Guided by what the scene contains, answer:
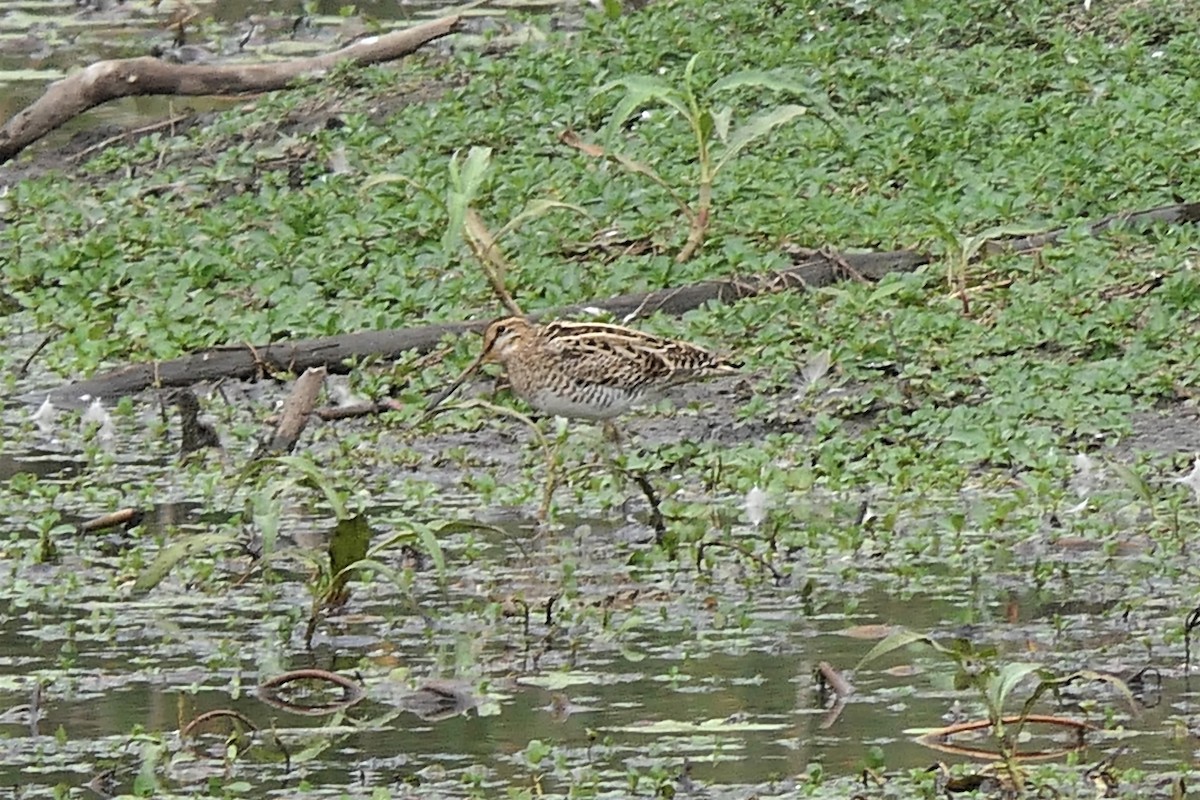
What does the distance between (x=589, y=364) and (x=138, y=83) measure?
557 cm

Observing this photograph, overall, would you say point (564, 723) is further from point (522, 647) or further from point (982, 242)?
point (982, 242)

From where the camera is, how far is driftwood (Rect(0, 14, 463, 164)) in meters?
14.3

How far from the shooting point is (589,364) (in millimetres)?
9453

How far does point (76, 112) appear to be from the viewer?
1438 centimetres

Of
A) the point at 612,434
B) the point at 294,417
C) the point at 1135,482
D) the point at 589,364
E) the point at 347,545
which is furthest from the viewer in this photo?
the point at 612,434

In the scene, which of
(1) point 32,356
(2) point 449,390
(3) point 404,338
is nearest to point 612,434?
(2) point 449,390

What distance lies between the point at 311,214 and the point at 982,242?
126 inches

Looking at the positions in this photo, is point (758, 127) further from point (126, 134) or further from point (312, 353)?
point (126, 134)

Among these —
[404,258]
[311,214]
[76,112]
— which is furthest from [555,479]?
[76,112]

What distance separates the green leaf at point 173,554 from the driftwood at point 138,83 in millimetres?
6828

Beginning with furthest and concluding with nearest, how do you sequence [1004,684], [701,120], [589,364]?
[701,120], [589,364], [1004,684]

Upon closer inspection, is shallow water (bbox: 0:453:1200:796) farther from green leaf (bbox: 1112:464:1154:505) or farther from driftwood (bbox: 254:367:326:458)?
driftwood (bbox: 254:367:326:458)

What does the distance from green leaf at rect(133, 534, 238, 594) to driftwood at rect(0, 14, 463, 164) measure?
22.4 feet

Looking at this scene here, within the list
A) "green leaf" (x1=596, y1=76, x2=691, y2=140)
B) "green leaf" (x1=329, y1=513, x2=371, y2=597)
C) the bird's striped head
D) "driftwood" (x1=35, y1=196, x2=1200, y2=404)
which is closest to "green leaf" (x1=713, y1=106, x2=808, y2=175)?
"green leaf" (x1=596, y1=76, x2=691, y2=140)
